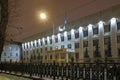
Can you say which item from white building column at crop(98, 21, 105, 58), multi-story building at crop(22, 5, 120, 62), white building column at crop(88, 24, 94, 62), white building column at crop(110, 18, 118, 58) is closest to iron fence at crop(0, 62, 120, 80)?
multi-story building at crop(22, 5, 120, 62)

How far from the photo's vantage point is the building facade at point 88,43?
46.0 m

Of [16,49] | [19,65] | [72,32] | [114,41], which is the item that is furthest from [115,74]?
[16,49]

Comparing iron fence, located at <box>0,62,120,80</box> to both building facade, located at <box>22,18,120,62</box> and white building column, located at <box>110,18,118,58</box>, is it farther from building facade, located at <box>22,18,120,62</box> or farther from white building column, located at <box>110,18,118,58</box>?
white building column, located at <box>110,18,118,58</box>

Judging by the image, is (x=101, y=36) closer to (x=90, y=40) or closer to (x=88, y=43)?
(x=90, y=40)

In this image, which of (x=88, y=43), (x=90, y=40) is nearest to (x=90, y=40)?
(x=90, y=40)

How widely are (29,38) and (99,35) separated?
4789 centimetres

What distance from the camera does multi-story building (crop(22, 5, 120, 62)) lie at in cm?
4647

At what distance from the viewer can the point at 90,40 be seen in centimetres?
5538

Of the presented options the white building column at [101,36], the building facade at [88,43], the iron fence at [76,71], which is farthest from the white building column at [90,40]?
the iron fence at [76,71]

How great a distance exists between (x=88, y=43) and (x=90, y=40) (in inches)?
41.4

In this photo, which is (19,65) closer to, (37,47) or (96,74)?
(96,74)

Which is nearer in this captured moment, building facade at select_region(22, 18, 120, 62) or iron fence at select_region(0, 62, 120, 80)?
iron fence at select_region(0, 62, 120, 80)

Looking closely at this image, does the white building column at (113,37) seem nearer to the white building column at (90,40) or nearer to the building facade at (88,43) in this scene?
the building facade at (88,43)

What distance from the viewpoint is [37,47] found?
279ft
